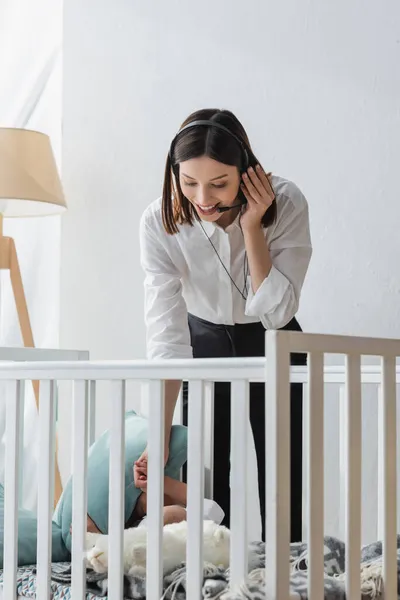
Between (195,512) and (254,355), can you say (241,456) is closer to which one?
(195,512)

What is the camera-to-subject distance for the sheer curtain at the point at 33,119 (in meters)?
2.67

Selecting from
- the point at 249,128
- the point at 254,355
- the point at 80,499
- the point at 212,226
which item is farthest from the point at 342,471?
the point at 249,128

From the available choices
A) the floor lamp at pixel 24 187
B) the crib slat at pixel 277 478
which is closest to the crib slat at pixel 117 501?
the crib slat at pixel 277 478

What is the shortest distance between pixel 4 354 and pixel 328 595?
112 cm

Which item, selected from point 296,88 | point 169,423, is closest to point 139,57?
point 296,88

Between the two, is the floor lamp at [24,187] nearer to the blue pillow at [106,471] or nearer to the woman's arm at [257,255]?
the blue pillow at [106,471]

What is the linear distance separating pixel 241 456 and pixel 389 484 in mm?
227

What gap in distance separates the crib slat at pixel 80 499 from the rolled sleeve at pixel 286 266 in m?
0.44

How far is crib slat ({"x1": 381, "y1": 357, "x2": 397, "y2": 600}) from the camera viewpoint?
1.21m

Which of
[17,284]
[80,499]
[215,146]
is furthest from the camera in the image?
[17,284]

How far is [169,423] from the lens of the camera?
1719 mm

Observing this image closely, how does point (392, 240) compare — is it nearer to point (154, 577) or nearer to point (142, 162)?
A: point (142, 162)

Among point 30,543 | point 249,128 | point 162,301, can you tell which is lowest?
point 30,543

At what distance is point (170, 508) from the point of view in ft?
5.36
